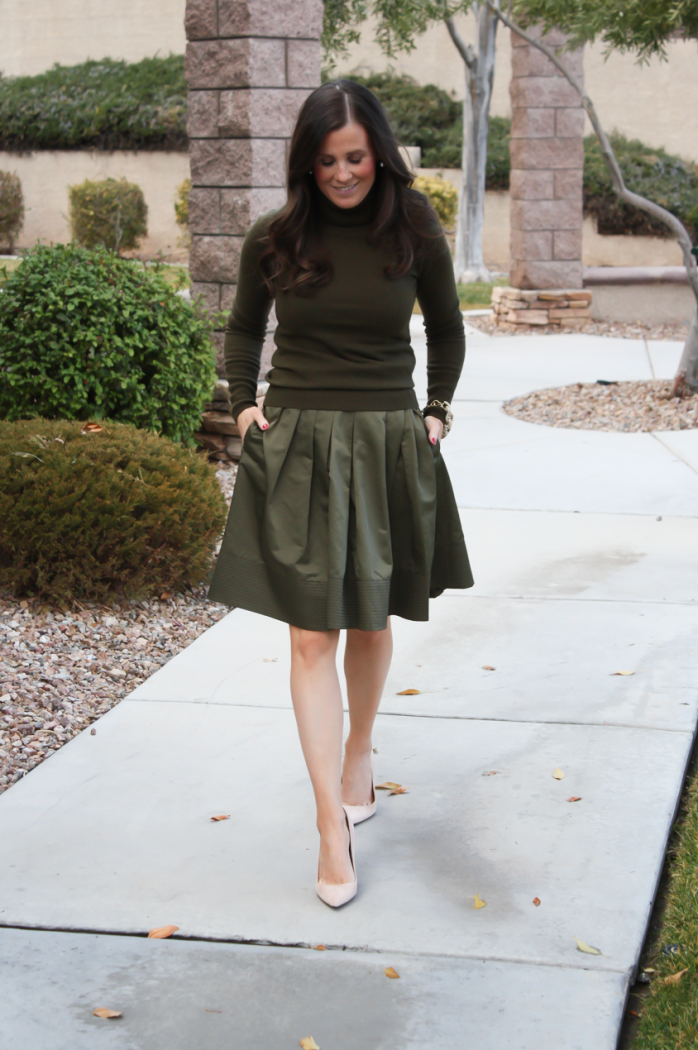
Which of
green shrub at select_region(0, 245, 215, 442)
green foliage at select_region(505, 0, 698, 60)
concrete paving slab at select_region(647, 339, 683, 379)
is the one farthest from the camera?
concrete paving slab at select_region(647, 339, 683, 379)

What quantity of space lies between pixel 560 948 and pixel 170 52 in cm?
2675

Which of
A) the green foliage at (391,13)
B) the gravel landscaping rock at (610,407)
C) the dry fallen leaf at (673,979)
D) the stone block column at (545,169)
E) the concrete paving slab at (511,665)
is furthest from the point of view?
the green foliage at (391,13)

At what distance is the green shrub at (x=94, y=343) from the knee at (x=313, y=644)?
11.2ft

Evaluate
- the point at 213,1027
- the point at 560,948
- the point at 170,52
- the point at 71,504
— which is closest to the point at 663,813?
the point at 560,948

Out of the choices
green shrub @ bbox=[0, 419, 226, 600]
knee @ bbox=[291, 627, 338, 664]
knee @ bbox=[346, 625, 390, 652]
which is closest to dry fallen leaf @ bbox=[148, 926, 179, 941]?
knee @ bbox=[291, 627, 338, 664]

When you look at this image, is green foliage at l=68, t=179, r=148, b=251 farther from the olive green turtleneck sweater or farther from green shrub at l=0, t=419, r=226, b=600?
the olive green turtleneck sweater

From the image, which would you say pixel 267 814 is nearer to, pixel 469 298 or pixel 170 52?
pixel 469 298

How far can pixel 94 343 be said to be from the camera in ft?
18.8

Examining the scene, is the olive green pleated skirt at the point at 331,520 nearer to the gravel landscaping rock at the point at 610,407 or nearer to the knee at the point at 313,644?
the knee at the point at 313,644

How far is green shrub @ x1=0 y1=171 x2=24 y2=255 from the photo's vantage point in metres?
23.7

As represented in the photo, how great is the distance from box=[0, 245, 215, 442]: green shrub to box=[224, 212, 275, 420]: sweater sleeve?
2945 mm

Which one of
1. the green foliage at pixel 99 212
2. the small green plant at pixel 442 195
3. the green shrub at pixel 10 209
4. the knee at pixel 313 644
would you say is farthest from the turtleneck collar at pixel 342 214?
the green shrub at pixel 10 209

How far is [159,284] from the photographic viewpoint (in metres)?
6.09

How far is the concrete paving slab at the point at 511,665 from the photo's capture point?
3.72m
